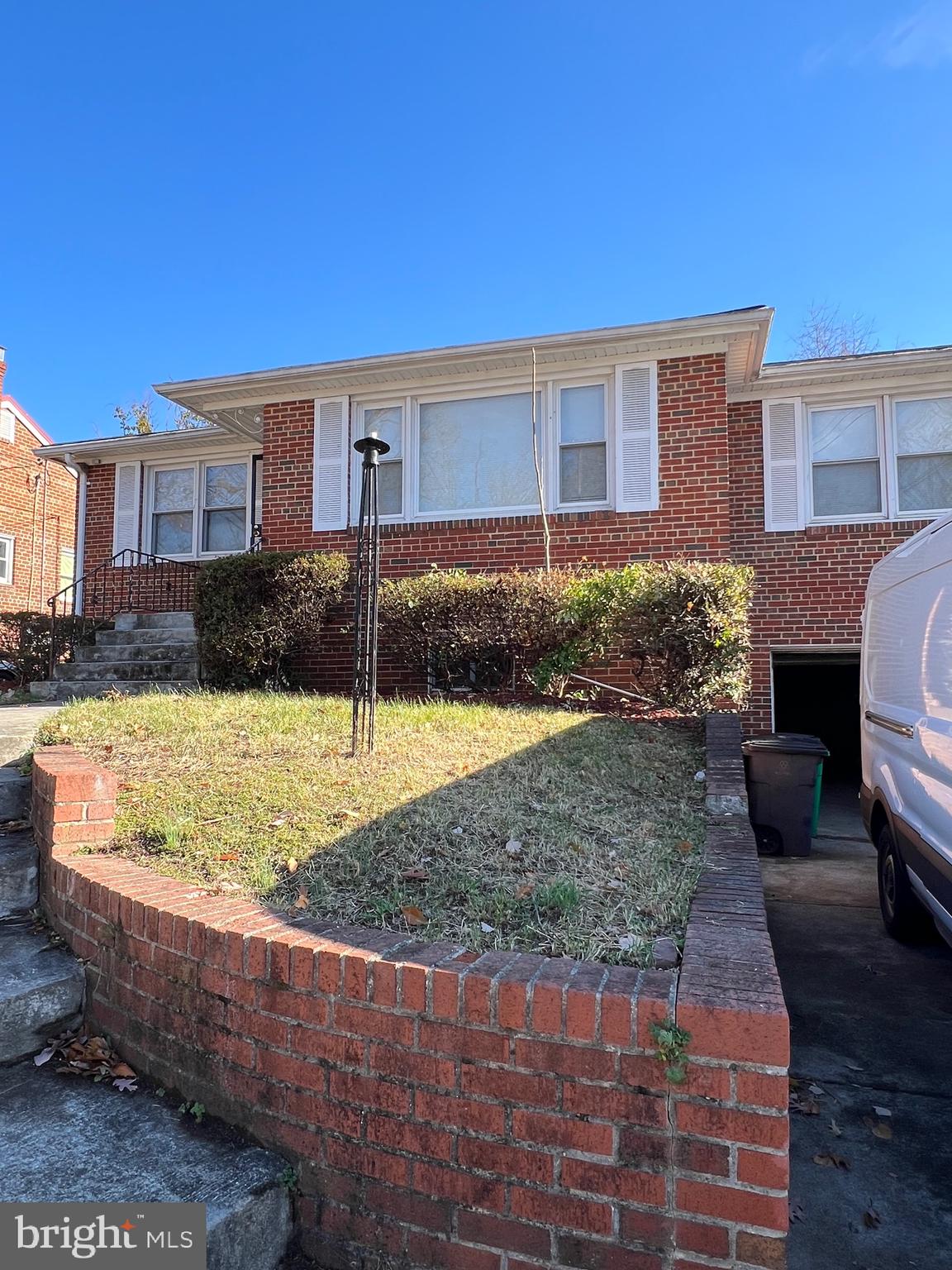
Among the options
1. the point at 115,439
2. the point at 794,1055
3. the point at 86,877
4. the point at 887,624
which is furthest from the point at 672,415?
the point at 115,439

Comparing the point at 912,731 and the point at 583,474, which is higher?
the point at 583,474

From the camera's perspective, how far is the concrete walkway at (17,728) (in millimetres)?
4262

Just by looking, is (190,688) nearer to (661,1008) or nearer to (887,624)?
(887,624)

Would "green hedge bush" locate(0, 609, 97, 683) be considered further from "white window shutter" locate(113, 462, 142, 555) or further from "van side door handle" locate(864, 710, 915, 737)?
"van side door handle" locate(864, 710, 915, 737)

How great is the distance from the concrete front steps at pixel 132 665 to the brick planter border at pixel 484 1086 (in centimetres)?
613

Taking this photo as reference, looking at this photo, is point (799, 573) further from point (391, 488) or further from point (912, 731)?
point (912, 731)

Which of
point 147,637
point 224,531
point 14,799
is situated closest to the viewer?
point 14,799

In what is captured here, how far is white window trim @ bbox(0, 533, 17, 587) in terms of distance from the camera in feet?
60.7

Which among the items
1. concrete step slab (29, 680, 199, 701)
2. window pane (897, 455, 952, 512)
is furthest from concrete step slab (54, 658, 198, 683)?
window pane (897, 455, 952, 512)

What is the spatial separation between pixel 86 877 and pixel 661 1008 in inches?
77.8

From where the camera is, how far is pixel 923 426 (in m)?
9.27

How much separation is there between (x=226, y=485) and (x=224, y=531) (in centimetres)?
72

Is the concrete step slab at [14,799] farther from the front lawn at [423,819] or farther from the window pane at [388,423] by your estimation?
the window pane at [388,423]

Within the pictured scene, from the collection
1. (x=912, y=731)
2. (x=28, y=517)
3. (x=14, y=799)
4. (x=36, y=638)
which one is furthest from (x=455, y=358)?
(x=28, y=517)
